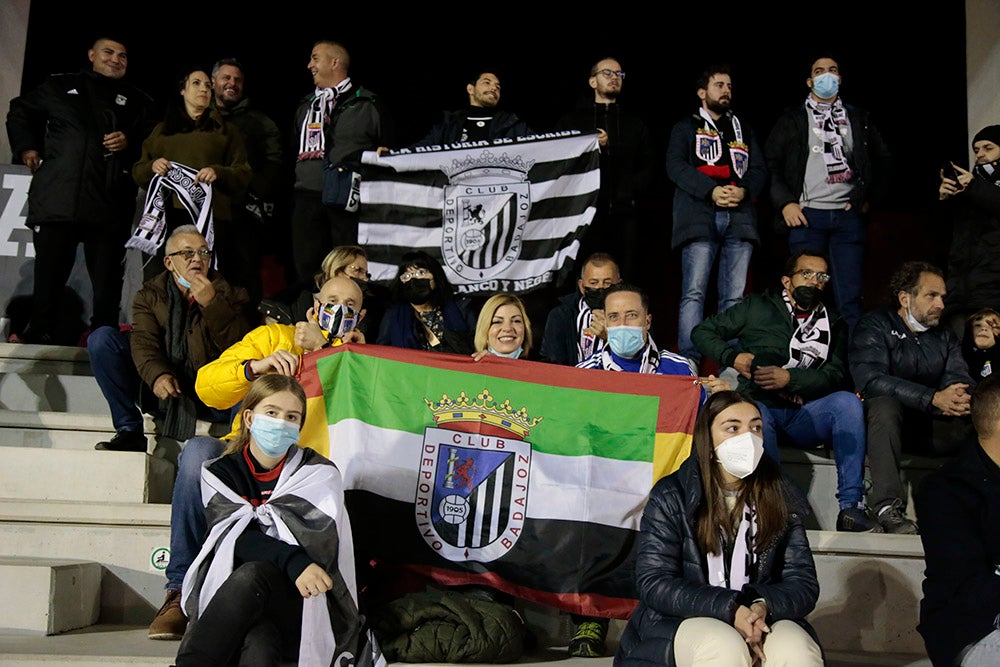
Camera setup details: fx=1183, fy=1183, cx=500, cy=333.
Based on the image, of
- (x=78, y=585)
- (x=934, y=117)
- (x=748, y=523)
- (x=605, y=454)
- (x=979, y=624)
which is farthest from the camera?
(x=934, y=117)

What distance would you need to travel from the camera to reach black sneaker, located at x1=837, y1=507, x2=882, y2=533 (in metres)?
5.29

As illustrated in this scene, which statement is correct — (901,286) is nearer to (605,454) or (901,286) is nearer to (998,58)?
(605,454)

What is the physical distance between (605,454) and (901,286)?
85.1 inches

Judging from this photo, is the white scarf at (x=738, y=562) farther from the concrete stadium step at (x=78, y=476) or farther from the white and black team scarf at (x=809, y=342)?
the concrete stadium step at (x=78, y=476)

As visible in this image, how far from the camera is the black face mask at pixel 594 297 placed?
629 centimetres

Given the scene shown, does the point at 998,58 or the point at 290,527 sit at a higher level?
the point at 998,58

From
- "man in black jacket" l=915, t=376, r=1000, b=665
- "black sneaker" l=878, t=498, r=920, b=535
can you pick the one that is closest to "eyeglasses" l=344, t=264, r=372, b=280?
"black sneaker" l=878, t=498, r=920, b=535

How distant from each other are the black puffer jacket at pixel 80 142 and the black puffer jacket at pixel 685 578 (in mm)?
4540

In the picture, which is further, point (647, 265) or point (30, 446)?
point (647, 265)

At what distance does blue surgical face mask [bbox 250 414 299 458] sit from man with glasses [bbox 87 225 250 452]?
4.54ft

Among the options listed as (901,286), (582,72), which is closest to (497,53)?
(582,72)

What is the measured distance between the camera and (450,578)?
4812 millimetres

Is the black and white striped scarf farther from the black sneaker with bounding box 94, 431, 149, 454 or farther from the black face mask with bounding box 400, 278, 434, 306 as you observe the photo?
the black sneaker with bounding box 94, 431, 149, 454

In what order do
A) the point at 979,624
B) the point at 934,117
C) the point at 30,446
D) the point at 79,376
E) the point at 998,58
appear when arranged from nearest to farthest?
the point at 979,624 → the point at 30,446 → the point at 79,376 → the point at 998,58 → the point at 934,117
